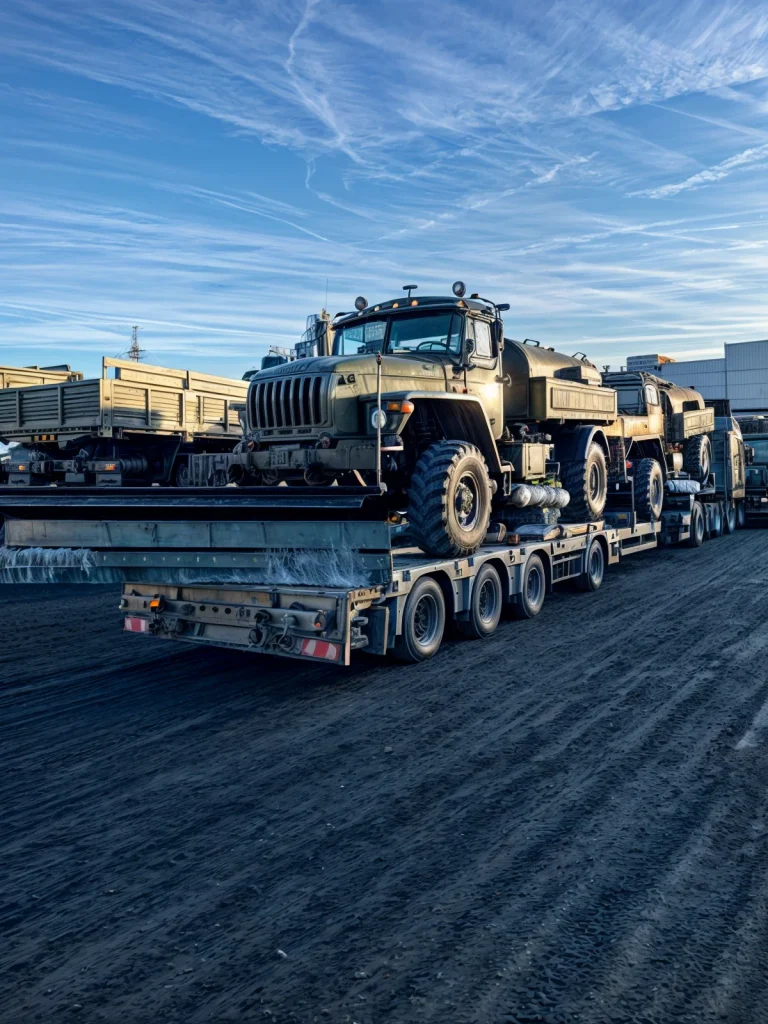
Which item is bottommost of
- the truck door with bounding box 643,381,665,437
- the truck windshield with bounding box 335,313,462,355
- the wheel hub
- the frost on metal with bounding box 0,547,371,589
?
the frost on metal with bounding box 0,547,371,589

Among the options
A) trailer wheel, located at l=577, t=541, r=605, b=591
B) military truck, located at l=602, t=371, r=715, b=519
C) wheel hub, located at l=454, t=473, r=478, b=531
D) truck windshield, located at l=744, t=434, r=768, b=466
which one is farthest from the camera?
truck windshield, located at l=744, t=434, r=768, b=466

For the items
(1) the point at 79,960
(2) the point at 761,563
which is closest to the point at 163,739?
(1) the point at 79,960

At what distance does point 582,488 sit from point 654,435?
5.16 metres

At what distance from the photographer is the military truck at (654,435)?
16.2 m

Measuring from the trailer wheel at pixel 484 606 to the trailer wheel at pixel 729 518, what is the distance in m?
14.4

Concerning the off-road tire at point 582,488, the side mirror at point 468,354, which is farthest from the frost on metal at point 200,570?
the off-road tire at point 582,488

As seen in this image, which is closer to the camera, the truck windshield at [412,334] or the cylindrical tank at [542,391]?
the truck windshield at [412,334]

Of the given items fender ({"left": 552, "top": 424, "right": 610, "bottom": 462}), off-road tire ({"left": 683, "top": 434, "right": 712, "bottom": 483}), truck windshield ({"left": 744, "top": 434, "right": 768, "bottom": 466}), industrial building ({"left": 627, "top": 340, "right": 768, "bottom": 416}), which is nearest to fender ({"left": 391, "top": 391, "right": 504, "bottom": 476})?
fender ({"left": 552, "top": 424, "right": 610, "bottom": 462})

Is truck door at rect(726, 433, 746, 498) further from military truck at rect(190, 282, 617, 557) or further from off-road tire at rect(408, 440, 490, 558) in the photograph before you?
A: off-road tire at rect(408, 440, 490, 558)

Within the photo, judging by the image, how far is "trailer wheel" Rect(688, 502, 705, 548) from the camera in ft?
62.7

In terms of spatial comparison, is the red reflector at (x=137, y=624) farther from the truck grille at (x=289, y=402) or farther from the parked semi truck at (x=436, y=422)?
the truck grille at (x=289, y=402)

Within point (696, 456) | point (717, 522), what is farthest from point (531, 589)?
point (717, 522)

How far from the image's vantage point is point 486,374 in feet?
36.4

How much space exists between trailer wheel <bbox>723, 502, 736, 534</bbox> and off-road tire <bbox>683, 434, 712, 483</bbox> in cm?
244
